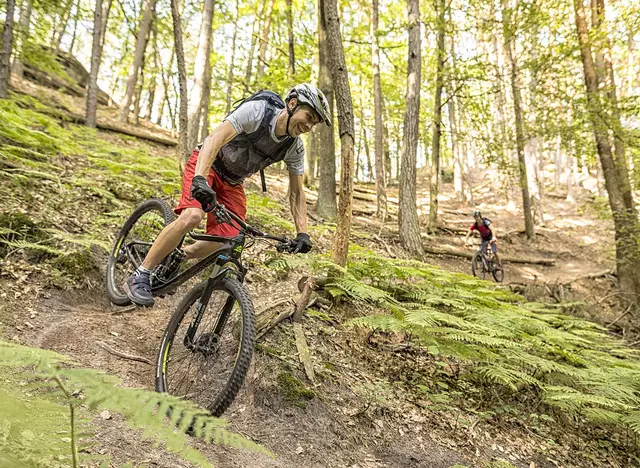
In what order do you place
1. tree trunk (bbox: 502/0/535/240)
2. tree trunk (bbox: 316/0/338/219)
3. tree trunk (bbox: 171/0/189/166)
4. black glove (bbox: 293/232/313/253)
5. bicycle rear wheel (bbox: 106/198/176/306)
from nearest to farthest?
black glove (bbox: 293/232/313/253), bicycle rear wheel (bbox: 106/198/176/306), tree trunk (bbox: 171/0/189/166), tree trunk (bbox: 316/0/338/219), tree trunk (bbox: 502/0/535/240)

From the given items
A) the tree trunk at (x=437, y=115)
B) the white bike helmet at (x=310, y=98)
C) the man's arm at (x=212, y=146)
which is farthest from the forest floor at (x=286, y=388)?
the tree trunk at (x=437, y=115)

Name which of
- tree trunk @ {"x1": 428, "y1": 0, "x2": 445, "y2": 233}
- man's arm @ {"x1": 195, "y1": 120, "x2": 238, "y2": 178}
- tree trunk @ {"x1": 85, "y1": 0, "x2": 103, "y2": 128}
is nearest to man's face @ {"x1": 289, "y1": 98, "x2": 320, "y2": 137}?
man's arm @ {"x1": 195, "y1": 120, "x2": 238, "y2": 178}

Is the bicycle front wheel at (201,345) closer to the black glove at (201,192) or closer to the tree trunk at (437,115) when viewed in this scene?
the black glove at (201,192)

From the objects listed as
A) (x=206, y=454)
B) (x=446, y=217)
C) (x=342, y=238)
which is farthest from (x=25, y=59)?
(x=446, y=217)

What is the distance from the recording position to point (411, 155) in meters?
11.5

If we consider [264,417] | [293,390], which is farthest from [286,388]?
[264,417]

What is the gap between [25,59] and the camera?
819 centimetres

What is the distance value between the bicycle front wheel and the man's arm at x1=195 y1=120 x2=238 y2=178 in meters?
0.96

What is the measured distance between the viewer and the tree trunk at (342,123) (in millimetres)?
5699

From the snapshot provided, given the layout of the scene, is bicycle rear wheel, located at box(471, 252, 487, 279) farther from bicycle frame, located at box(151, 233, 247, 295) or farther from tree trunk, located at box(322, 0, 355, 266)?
bicycle frame, located at box(151, 233, 247, 295)

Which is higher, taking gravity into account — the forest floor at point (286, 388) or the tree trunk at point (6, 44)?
the tree trunk at point (6, 44)

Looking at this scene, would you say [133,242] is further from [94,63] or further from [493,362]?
[94,63]

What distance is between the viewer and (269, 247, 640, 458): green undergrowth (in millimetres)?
4457

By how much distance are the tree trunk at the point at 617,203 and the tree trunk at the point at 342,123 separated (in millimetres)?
7812
